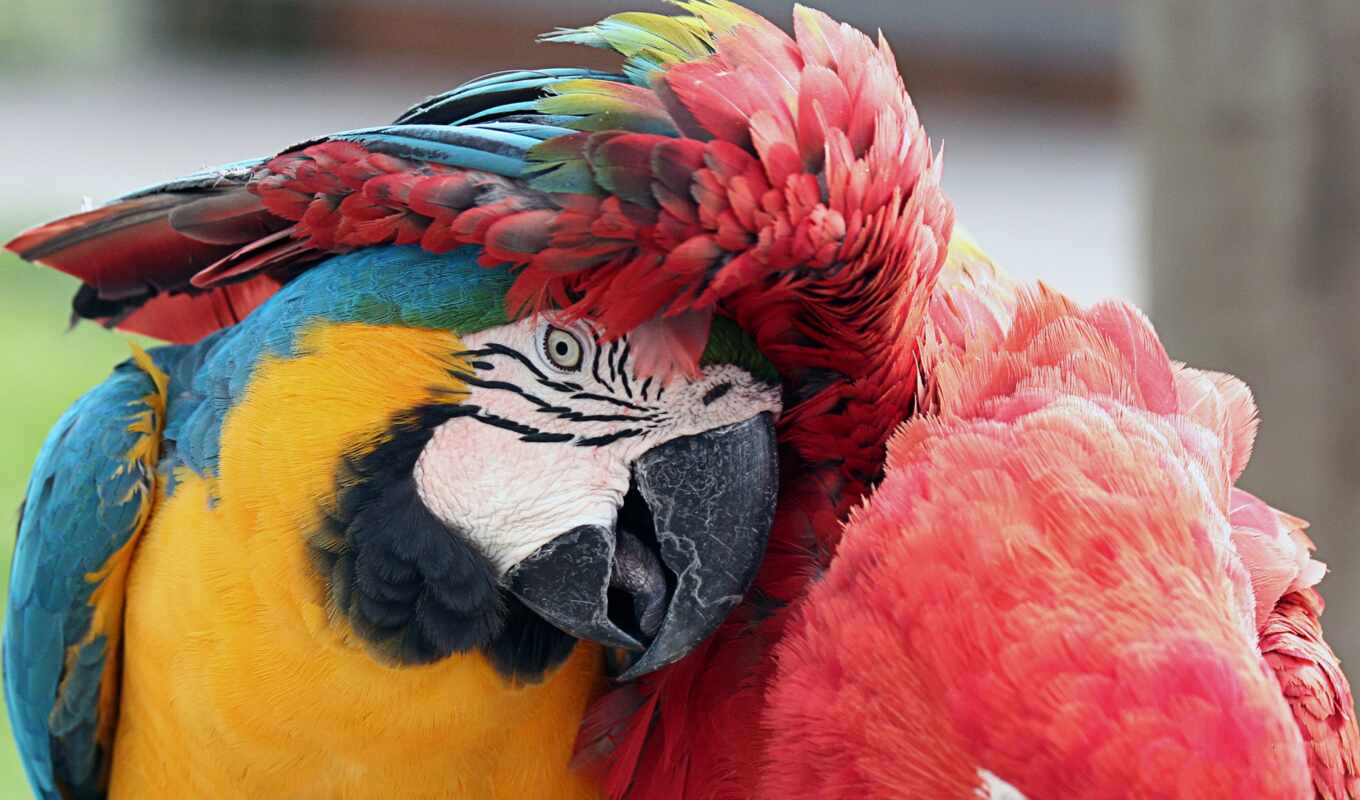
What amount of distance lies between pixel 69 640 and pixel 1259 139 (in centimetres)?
213

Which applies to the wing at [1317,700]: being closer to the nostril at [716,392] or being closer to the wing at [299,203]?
the nostril at [716,392]

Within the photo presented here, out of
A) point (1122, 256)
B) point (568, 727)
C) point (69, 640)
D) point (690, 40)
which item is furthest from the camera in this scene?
point (1122, 256)

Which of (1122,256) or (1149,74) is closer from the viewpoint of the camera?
(1149,74)

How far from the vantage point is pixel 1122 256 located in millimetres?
7336

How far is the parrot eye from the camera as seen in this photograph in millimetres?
1453

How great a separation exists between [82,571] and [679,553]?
2.59 feet

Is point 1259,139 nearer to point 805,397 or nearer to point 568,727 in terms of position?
point 805,397

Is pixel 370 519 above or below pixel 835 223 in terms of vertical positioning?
below

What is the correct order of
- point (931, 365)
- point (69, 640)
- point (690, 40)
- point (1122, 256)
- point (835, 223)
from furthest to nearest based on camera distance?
1. point (1122, 256)
2. point (69, 640)
3. point (931, 365)
4. point (690, 40)
5. point (835, 223)

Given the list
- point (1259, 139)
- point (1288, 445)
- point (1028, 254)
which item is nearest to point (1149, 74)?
Result: point (1259, 139)

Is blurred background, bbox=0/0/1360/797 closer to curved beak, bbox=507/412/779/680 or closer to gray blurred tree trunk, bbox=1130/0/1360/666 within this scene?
gray blurred tree trunk, bbox=1130/0/1360/666

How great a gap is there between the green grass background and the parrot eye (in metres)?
3.09

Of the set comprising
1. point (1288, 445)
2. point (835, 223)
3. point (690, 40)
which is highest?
point (690, 40)

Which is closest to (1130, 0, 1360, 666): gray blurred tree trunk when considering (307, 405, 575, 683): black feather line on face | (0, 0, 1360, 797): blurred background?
(0, 0, 1360, 797): blurred background
